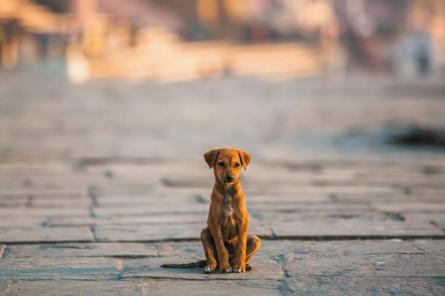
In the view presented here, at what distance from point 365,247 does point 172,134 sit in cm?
814

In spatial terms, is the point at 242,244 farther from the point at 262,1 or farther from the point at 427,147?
the point at 262,1

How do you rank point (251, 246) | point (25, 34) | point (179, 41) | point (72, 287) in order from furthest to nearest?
point (179, 41), point (25, 34), point (251, 246), point (72, 287)

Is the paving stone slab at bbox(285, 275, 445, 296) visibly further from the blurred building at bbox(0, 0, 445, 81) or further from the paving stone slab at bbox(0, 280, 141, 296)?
the blurred building at bbox(0, 0, 445, 81)

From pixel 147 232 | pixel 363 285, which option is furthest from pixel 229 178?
pixel 147 232

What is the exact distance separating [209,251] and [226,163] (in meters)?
0.38

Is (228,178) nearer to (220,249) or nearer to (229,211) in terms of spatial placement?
(229,211)

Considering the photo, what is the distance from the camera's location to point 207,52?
33844 mm

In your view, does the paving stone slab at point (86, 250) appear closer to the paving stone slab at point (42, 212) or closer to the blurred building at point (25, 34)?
the paving stone slab at point (42, 212)

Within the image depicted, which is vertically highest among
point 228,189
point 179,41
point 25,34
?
point 25,34

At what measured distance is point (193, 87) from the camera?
21.0 meters

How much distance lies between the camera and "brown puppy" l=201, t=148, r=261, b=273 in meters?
3.77

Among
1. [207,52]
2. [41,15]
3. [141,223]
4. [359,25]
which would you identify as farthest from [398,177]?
[359,25]

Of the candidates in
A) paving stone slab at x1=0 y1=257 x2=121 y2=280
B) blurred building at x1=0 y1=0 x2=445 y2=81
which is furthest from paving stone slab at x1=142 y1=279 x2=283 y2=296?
blurred building at x1=0 y1=0 x2=445 y2=81

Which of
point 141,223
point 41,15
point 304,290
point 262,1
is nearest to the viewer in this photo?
point 304,290
